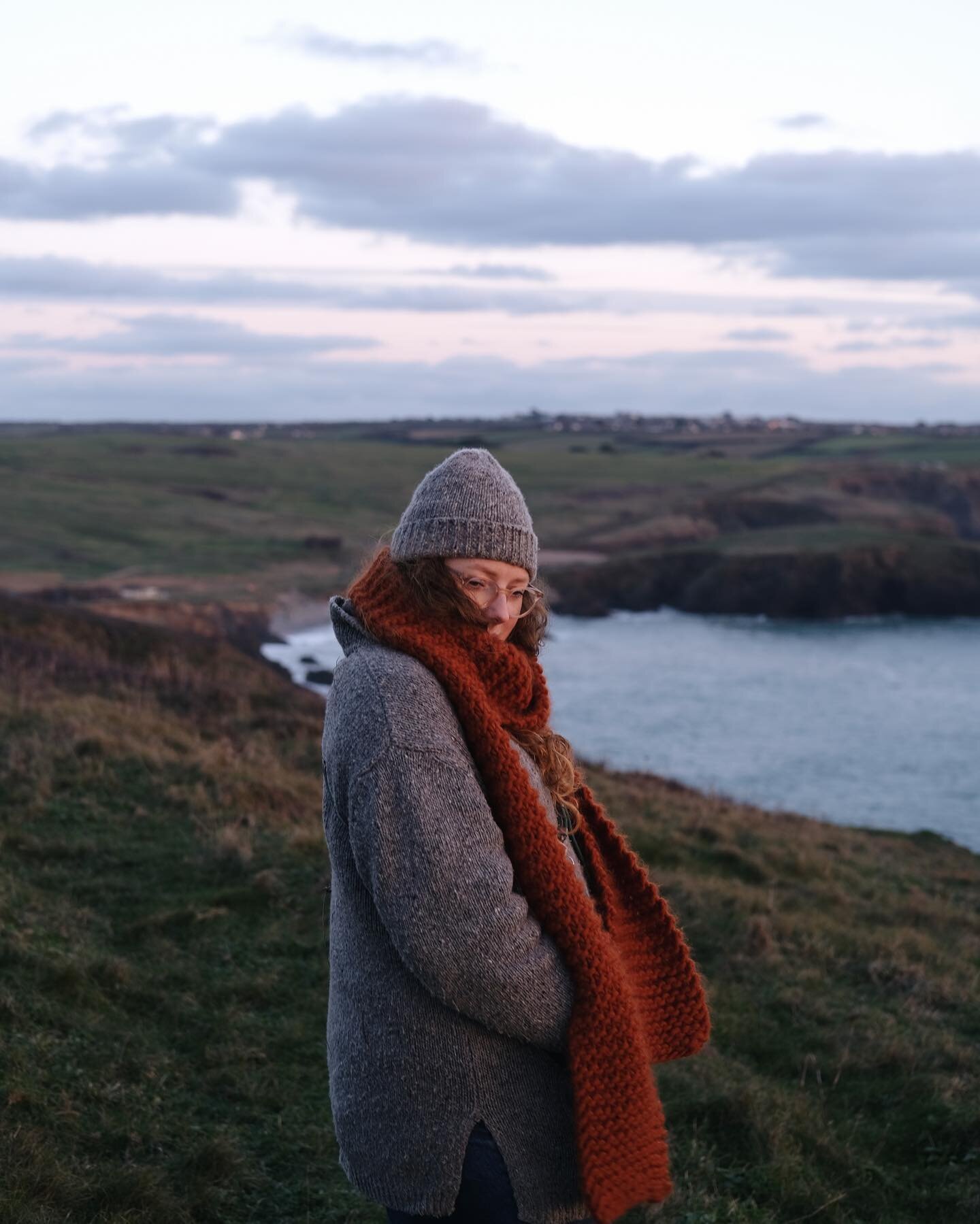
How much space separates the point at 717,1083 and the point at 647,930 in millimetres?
3341

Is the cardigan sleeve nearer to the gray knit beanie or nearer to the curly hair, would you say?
the curly hair

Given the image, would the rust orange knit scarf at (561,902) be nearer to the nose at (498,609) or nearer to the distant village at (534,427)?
the nose at (498,609)

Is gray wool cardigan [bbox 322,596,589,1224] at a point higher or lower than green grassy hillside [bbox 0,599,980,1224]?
higher

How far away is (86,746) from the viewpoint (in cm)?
1049

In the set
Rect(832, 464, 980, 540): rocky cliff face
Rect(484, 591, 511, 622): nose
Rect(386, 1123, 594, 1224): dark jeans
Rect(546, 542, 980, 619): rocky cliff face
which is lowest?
Rect(546, 542, 980, 619): rocky cliff face

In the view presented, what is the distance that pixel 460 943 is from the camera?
2.34 metres

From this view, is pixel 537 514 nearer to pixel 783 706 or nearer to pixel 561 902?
pixel 783 706

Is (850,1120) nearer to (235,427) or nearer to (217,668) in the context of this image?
(217,668)

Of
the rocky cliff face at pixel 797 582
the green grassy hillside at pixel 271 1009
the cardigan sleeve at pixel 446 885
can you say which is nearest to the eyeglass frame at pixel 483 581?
the cardigan sleeve at pixel 446 885

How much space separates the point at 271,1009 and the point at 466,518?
4333 mm

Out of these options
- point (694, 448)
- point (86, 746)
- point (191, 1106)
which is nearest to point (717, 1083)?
point (191, 1106)

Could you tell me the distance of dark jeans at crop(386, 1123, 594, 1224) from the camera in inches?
95.7

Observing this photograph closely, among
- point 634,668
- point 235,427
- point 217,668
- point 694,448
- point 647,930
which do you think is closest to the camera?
point 647,930

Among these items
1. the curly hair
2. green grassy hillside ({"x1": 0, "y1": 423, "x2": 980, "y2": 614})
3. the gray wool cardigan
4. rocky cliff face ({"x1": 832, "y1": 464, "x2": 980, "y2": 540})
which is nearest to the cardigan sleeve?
the gray wool cardigan
